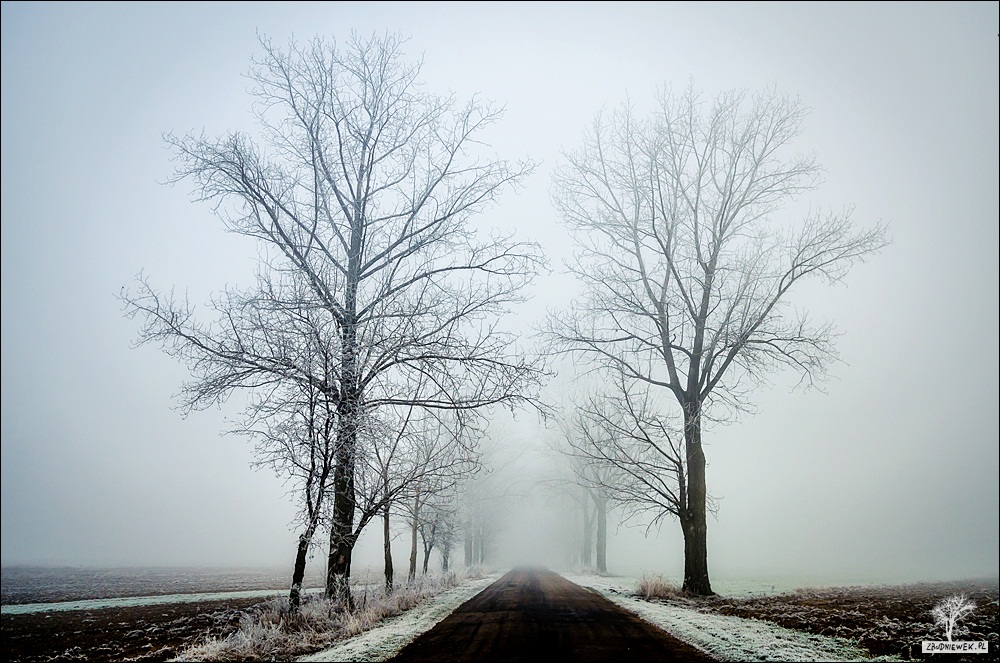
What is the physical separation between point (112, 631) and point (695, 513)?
15112 mm

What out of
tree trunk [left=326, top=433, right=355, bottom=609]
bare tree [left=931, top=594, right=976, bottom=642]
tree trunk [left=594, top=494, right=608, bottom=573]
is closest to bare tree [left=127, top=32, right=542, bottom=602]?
tree trunk [left=326, top=433, right=355, bottom=609]

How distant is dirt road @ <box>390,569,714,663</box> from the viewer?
659 centimetres

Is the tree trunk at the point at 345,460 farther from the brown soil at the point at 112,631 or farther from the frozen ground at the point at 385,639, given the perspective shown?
the brown soil at the point at 112,631

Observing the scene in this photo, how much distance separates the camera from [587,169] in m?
17.2

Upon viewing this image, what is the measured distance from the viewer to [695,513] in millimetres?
14727

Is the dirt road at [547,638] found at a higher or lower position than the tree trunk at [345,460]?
lower

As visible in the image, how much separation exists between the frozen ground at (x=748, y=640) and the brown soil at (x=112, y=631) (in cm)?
815

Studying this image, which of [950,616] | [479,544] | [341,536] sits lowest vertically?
[479,544]

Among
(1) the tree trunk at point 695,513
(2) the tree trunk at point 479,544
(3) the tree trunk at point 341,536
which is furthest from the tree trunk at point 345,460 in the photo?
(2) the tree trunk at point 479,544

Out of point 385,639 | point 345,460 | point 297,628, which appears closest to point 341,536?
point 345,460

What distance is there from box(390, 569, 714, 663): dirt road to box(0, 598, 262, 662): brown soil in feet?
14.8

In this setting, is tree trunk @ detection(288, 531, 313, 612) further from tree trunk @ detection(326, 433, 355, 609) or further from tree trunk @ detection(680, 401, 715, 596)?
tree trunk @ detection(680, 401, 715, 596)

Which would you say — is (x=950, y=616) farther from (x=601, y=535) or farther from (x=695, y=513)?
(x=601, y=535)

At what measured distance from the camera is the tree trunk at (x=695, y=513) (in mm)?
14539
